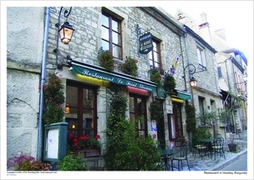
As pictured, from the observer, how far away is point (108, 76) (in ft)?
16.4

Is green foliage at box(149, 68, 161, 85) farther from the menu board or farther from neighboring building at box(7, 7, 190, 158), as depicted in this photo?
the menu board

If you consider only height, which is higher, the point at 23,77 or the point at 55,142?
the point at 23,77

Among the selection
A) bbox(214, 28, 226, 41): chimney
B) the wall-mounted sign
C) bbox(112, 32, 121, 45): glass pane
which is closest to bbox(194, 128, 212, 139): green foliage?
the wall-mounted sign

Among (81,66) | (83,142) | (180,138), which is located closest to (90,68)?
(81,66)

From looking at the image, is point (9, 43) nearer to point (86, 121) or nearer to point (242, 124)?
point (86, 121)

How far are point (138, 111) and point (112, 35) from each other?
2234 millimetres

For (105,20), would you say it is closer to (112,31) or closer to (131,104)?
(112,31)

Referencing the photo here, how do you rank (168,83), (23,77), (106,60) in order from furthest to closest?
1. (168,83)
2. (106,60)
3. (23,77)

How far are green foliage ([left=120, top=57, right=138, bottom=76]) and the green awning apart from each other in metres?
0.31

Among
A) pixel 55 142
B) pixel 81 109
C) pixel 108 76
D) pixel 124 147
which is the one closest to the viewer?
pixel 55 142

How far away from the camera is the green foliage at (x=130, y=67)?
19.3 ft

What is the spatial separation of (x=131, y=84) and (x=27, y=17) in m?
2.72

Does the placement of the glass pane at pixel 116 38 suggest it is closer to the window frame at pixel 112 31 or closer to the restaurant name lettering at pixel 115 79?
the window frame at pixel 112 31

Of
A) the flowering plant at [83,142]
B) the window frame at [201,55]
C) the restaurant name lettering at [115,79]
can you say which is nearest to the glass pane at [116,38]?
the restaurant name lettering at [115,79]
